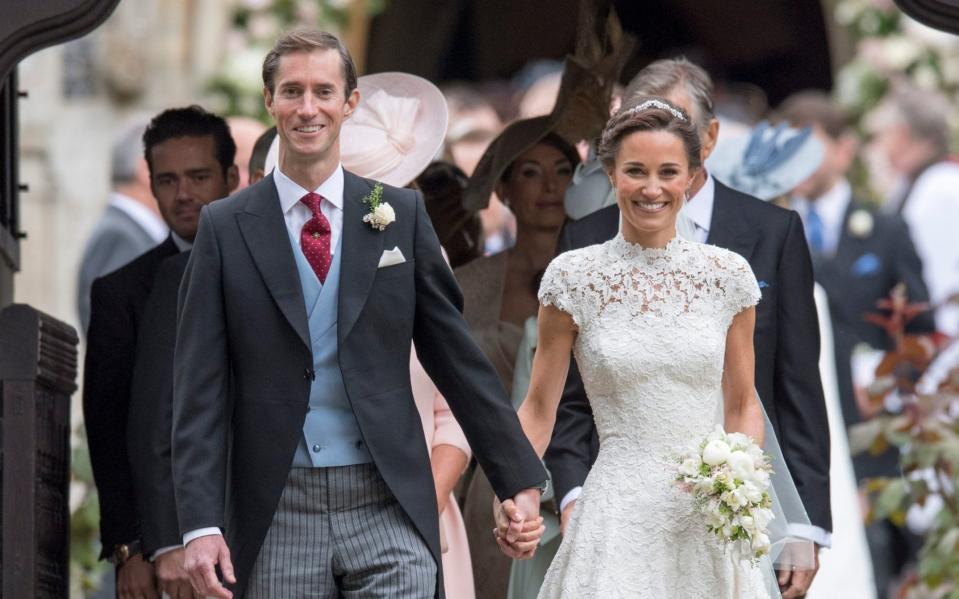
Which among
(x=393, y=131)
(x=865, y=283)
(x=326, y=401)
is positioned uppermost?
(x=865, y=283)

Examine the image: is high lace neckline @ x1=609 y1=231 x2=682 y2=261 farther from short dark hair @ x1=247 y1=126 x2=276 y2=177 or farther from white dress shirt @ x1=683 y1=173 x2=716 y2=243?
short dark hair @ x1=247 y1=126 x2=276 y2=177

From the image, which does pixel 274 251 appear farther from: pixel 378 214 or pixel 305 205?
pixel 378 214

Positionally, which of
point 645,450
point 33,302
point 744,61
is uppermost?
point 744,61

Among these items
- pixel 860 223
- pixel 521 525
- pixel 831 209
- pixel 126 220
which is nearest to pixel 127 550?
pixel 521 525

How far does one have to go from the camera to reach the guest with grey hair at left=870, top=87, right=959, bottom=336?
42.6 ft

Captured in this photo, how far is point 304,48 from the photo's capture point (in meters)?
5.85

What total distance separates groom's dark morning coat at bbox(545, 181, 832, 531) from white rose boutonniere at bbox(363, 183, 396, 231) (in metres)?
1.27

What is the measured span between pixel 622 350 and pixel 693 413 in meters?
0.25

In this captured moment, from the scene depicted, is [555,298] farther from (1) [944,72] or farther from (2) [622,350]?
(1) [944,72]

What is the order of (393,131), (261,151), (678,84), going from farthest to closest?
(261,151), (393,131), (678,84)

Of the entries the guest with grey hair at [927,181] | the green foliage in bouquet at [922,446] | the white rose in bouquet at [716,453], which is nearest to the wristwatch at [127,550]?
the white rose in bouquet at [716,453]

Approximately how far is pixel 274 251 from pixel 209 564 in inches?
31.2

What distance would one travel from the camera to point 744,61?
20141mm

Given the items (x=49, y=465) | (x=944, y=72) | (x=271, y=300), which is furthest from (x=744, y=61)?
(x=271, y=300)
